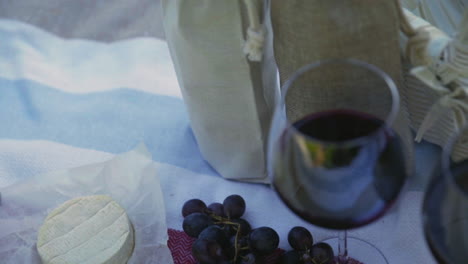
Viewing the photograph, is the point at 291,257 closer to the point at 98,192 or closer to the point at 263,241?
the point at 263,241

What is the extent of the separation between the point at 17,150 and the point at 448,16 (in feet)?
1.66

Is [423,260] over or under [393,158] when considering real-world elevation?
under

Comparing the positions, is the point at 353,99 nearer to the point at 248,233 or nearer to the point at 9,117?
the point at 248,233

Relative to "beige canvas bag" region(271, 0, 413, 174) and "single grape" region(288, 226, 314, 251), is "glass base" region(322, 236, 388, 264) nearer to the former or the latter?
"single grape" region(288, 226, 314, 251)

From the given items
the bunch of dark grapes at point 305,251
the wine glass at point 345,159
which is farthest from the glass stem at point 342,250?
A: the wine glass at point 345,159

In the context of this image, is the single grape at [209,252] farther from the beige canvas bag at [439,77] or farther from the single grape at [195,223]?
the beige canvas bag at [439,77]

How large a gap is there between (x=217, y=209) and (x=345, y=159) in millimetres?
250

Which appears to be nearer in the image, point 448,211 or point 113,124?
point 448,211

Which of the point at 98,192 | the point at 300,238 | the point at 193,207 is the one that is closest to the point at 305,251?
the point at 300,238

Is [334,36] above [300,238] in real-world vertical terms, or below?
above

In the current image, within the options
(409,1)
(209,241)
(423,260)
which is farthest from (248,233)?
(409,1)

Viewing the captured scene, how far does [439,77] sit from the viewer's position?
470mm

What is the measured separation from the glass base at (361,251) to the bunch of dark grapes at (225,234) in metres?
0.07

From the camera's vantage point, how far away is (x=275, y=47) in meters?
0.52
